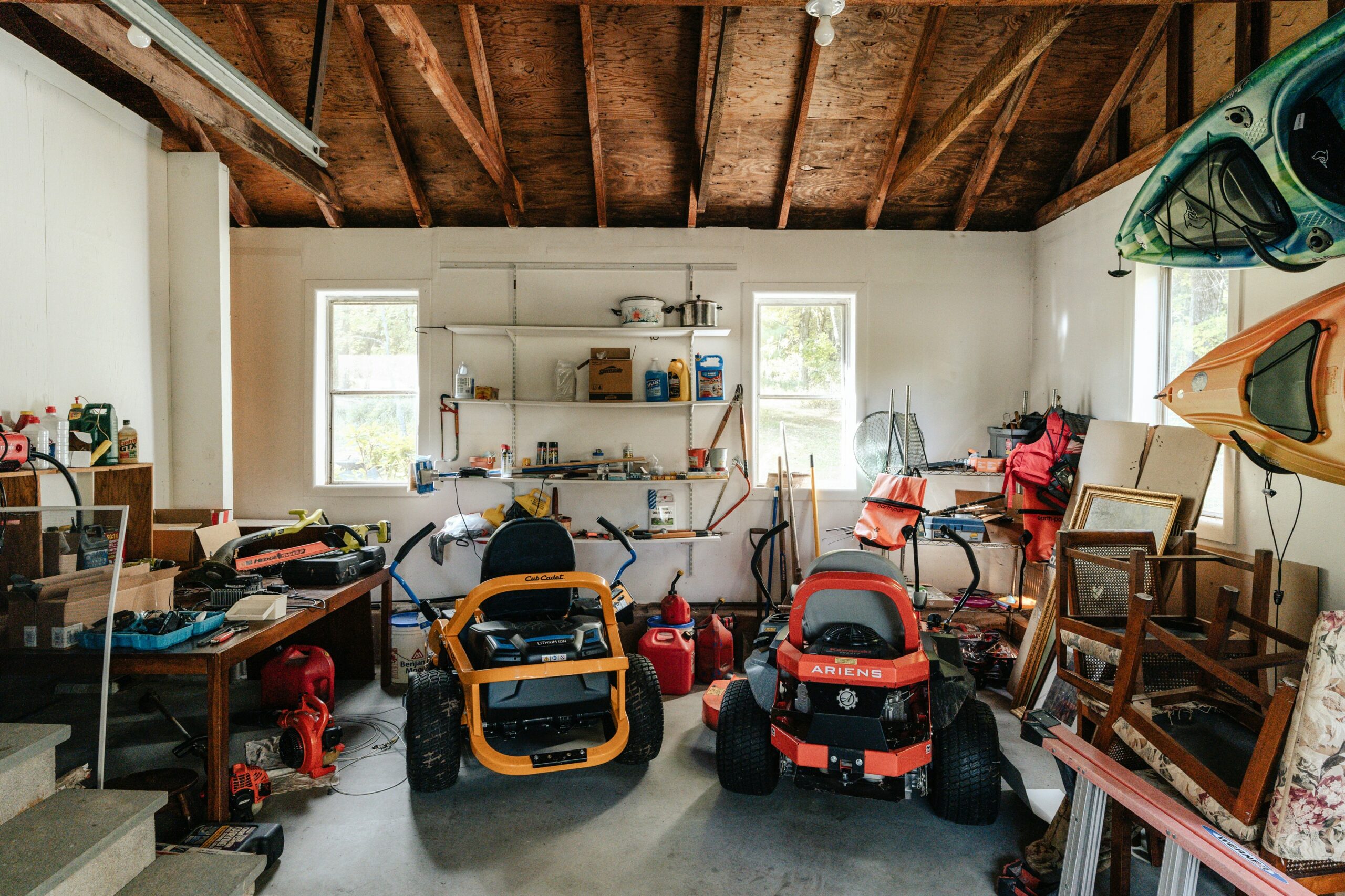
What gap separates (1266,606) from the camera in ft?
7.95

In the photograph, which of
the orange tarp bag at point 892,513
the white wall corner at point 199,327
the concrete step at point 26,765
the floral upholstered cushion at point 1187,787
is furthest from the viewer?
the white wall corner at point 199,327

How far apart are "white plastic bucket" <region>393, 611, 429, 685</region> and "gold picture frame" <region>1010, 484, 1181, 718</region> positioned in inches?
139

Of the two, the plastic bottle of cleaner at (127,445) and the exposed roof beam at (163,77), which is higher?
the exposed roof beam at (163,77)

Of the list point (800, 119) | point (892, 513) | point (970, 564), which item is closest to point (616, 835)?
point (970, 564)

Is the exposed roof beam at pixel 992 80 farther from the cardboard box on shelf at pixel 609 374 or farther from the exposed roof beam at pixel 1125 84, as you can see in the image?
the cardboard box on shelf at pixel 609 374

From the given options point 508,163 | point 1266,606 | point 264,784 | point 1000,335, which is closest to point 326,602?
point 264,784

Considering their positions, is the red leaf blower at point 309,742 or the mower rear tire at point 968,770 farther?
the red leaf blower at point 309,742

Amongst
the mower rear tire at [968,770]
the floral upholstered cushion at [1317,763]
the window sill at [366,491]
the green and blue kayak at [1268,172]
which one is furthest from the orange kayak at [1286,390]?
the window sill at [366,491]

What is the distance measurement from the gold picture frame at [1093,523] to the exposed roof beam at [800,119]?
2833 millimetres

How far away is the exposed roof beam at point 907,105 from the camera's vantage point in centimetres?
404

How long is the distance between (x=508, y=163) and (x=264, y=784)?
421 centimetres

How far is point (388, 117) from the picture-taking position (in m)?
4.56

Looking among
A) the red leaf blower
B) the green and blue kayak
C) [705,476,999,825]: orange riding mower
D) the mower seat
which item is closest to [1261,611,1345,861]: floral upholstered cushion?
[705,476,999,825]: orange riding mower

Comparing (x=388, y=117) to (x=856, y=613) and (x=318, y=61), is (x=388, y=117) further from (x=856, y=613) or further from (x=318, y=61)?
(x=856, y=613)
